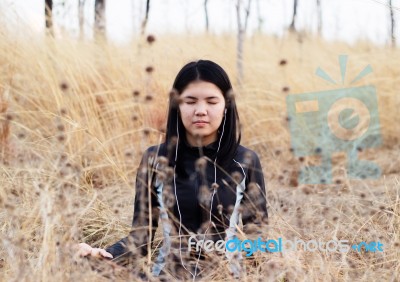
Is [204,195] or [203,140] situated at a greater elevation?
[203,140]

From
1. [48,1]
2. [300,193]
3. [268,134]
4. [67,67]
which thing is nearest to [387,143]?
[268,134]

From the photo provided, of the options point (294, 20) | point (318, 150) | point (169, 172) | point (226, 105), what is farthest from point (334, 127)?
point (294, 20)

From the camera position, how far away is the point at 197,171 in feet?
6.22

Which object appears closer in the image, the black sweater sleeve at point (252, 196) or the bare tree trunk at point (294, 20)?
→ the black sweater sleeve at point (252, 196)

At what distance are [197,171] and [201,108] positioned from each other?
20 centimetres

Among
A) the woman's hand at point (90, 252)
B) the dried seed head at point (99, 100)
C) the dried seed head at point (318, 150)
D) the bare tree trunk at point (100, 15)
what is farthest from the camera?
the bare tree trunk at point (100, 15)

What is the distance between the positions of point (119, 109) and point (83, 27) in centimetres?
145

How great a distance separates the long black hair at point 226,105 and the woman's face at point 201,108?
0.9 inches

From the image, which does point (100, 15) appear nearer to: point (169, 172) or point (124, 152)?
point (124, 152)

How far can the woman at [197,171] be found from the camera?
1.86 m

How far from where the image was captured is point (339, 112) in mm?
4078

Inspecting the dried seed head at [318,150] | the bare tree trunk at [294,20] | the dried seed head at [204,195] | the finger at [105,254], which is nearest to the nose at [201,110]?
the dried seed head at [204,195]

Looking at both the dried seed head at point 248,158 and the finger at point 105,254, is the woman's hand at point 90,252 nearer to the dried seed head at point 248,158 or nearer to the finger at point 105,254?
the finger at point 105,254

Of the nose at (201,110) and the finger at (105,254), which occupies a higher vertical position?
the nose at (201,110)
